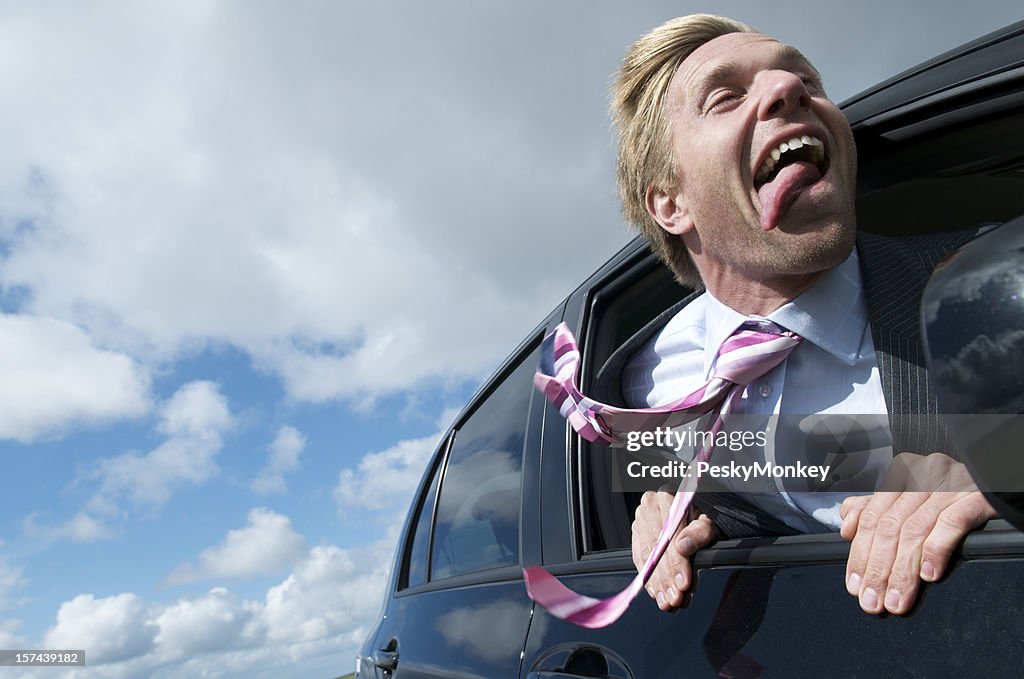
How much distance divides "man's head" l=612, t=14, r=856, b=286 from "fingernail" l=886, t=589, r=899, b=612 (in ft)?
2.17

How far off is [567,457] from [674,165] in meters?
0.71

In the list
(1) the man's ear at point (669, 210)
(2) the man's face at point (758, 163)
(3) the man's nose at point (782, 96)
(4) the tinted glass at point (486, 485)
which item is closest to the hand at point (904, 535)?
(2) the man's face at point (758, 163)

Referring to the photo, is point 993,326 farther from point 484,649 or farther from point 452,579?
point 452,579

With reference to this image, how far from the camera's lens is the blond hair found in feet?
6.21

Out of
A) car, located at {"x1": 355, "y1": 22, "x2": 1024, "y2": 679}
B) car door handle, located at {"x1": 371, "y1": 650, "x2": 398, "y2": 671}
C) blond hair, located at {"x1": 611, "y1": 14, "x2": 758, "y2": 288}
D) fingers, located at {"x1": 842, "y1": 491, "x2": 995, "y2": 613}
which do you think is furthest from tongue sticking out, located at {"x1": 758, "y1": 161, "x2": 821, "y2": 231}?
car door handle, located at {"x1": 371, "y1": 650, "x2": 398, "y2": 671}

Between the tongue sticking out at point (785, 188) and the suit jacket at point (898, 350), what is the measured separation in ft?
0.58

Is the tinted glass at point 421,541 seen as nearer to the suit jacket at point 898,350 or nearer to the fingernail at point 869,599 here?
the suit jacket at point 898,350

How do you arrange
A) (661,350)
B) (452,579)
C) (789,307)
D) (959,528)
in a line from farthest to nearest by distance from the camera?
(452,579)
(661,350)
(789,307)
(959,528)

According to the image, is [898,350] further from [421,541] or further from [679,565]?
[421,541]

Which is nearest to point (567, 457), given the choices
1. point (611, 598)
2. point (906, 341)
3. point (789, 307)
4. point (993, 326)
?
point (611, 598)

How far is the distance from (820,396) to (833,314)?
5.8 inches

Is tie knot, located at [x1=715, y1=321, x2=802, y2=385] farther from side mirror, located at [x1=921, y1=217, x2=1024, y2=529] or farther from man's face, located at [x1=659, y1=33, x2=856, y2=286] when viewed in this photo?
side mirror, located at [x1=921, y1=217, x2=1024, y2=529]

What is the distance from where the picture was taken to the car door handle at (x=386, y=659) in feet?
8.66

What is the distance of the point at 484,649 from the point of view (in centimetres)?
197
